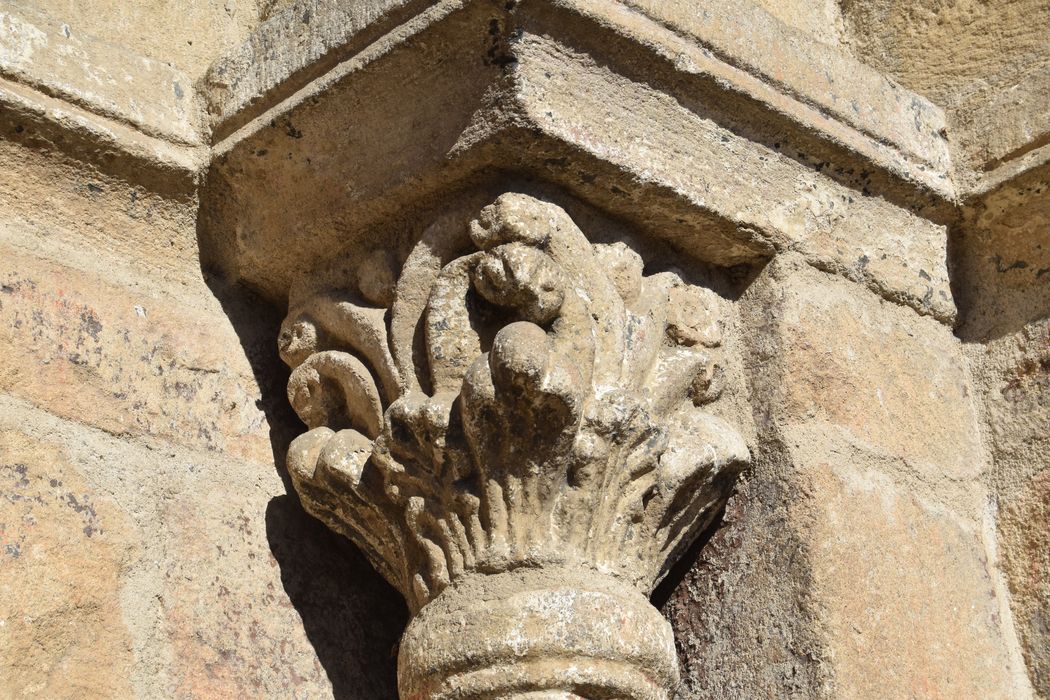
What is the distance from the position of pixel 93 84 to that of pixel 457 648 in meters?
0.89

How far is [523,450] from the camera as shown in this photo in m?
1.58

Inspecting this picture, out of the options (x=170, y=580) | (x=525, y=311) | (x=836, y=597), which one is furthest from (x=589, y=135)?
(x=170, y=580)

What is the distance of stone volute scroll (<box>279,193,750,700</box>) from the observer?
1.54 meters

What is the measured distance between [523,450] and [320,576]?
18.3 inches

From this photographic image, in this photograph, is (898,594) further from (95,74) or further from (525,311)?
(95,74)

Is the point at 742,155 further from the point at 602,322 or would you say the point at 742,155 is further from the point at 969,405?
the point at 969,405

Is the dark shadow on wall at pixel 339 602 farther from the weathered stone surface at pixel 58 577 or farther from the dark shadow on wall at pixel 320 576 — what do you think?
the weathered stone surface at pixel 58 577

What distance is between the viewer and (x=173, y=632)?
5.61 feet

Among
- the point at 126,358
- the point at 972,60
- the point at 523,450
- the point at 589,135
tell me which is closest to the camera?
the point at 523,450

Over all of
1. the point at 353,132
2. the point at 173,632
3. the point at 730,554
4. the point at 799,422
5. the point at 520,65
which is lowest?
the point at 173,632

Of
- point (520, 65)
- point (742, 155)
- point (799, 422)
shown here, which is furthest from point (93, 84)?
point (799, 422)

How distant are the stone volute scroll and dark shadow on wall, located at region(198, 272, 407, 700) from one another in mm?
116

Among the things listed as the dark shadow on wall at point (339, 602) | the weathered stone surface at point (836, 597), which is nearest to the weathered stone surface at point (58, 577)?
the dark shadow on wall at point (339, 602)

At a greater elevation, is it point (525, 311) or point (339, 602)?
point (525, 311)
